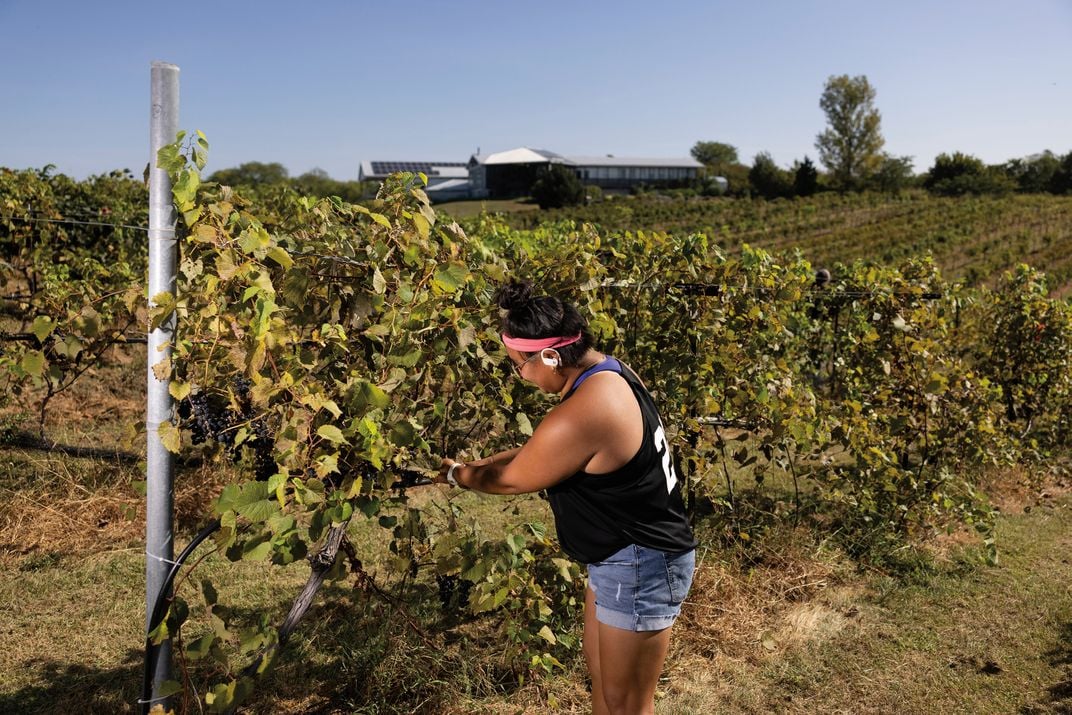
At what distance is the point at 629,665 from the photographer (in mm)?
2143

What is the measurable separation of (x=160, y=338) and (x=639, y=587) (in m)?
1.52

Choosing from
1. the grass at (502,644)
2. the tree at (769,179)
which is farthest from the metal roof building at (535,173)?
the grass at (502,644)

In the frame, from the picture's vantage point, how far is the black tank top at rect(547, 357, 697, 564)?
207 centimetres

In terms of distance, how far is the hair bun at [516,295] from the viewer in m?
2.16

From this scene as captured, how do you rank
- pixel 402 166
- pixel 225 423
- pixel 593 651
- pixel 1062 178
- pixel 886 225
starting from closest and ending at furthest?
pixel 593 651
pixel 225 423
pixel 886 225
pixel 1062 178
pixel 402 166

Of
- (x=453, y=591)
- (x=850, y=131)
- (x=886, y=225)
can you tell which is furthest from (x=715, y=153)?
(x=453, y=591)

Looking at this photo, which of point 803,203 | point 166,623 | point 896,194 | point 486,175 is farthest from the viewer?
point 486,175

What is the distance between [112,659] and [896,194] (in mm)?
54195

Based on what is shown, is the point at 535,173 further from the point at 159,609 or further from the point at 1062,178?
the point at 159,609

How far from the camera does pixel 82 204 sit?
11055 mm

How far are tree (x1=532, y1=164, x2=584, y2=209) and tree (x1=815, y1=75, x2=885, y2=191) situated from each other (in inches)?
1152

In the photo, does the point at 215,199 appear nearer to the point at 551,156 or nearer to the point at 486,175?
the point at 486,175

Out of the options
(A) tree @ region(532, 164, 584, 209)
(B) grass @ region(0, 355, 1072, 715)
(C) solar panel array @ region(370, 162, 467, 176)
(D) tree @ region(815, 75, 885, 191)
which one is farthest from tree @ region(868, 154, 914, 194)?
(B) grass @ region(0, 355, 1072, 715)

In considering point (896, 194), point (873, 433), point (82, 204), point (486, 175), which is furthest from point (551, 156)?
point (873, 433)
